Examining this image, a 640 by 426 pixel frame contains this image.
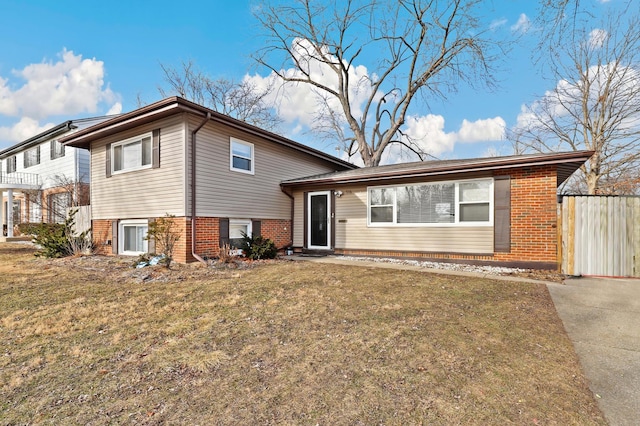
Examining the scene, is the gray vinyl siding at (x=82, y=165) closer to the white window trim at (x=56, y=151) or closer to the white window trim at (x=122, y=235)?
the white window trim at (x=56, y=151)

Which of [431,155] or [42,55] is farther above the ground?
[42,55]

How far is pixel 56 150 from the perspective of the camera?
17.0 meters

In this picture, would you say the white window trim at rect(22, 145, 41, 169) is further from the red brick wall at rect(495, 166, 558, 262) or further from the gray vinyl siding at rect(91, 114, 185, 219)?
the red brick wall at rect(495, 166, 558, 262)

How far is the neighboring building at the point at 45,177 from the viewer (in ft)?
52.1

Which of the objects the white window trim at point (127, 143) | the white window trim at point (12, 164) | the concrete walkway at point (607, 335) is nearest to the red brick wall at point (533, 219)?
the concrete walkway at point (607, 335)

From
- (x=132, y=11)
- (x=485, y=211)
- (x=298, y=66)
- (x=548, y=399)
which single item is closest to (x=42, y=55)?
(x=132, y=11)

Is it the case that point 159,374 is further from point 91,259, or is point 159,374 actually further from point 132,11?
point 132,11

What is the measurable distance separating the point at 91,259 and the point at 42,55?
977 cm

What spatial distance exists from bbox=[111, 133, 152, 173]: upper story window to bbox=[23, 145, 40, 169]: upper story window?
1279cm

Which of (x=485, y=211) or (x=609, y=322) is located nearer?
(x=609, y=322)

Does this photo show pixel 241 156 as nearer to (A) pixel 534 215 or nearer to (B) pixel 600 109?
(A) pixel 534 215

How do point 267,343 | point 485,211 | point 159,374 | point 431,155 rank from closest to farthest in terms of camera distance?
1. point 159,374
2. point 267,343
3. point 485,211
4. point 431,155

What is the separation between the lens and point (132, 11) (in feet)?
38.7

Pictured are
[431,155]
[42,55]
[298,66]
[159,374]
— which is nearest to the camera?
[159,374]
